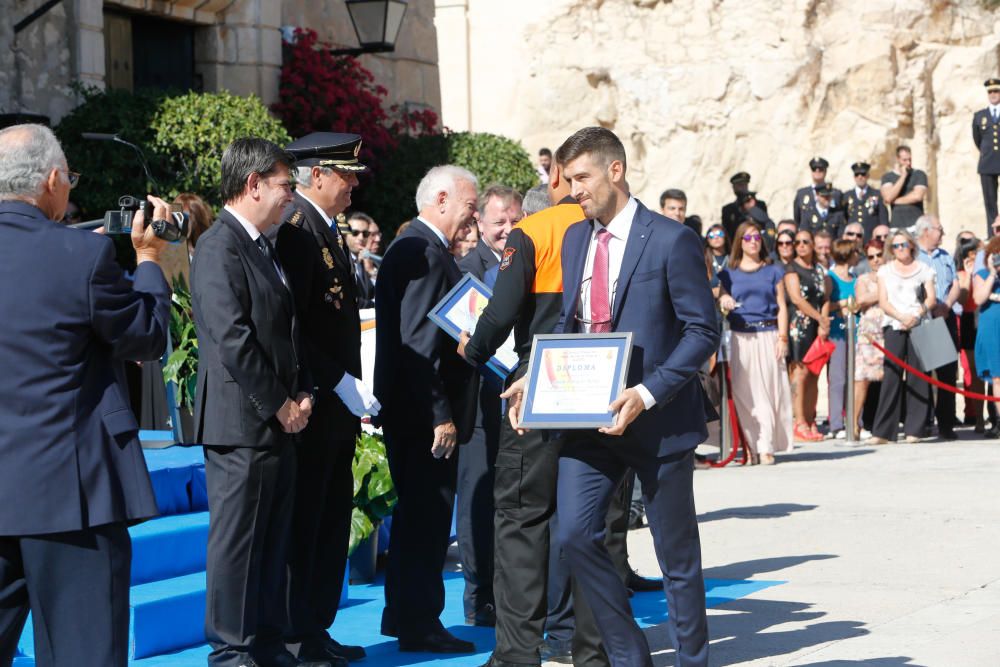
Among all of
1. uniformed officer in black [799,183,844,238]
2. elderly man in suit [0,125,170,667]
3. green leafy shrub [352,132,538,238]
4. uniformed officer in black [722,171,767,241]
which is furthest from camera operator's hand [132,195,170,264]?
uniformed officer in black [799,183,844,238]

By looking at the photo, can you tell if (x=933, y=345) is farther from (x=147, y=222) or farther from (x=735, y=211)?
(x=147, y=222)

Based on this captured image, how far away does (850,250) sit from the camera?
1521 centimetres

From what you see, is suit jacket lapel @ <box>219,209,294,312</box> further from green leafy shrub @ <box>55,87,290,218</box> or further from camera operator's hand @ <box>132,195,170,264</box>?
green leafy shrub @ <box>55,87,290,218</box>

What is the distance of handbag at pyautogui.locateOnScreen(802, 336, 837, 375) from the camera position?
14203 millimetres

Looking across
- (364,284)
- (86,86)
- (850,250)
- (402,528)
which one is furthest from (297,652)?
(850,250)

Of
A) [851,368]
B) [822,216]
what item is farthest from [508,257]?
[822,216]

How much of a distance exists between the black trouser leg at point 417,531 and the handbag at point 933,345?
850cm

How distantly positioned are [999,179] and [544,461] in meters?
18.4

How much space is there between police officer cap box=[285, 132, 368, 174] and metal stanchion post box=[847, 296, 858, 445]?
8610mm

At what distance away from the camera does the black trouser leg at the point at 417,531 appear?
6402mm

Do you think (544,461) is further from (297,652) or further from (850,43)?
(850,43)

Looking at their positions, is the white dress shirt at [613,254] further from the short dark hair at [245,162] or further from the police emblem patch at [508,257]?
the short dark hair at [245,162]

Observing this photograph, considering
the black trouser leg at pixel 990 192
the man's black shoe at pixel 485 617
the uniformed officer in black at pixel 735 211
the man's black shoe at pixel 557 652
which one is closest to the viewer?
the man's black shoe at pixel 557 652

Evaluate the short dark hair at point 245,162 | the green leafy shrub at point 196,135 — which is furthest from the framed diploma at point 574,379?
the green leafy shrub at point 196,135
